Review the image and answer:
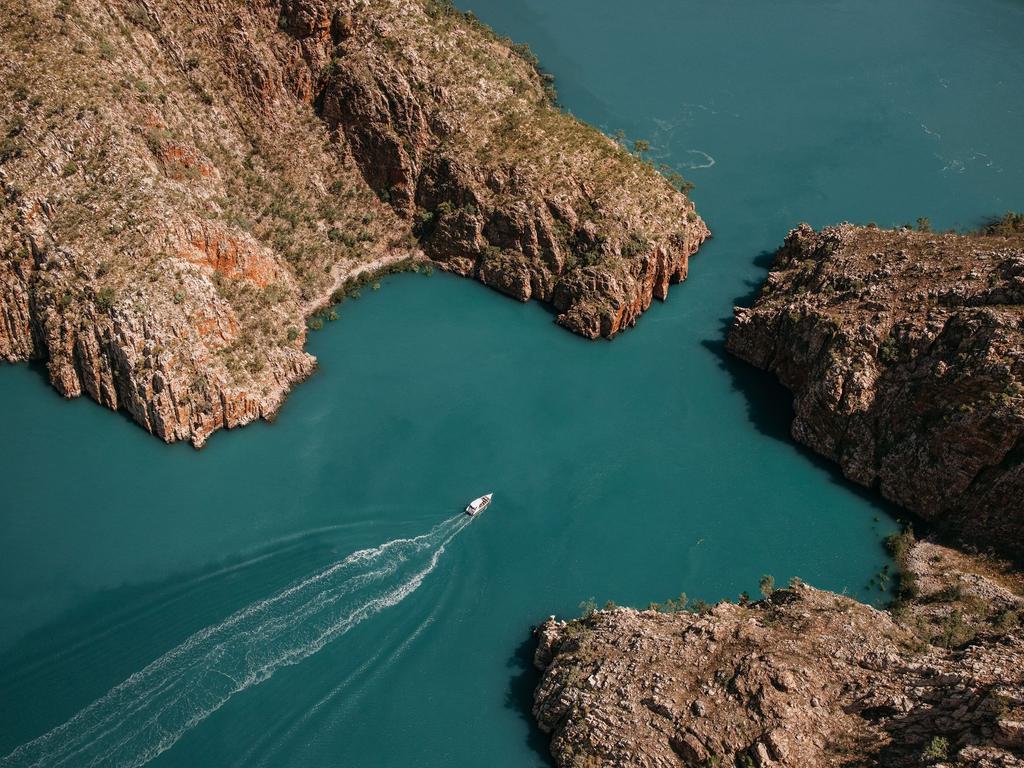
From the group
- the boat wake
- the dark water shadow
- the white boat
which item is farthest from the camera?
the white boat

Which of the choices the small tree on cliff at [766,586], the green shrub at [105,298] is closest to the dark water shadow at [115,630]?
the green shrub at [105,298]

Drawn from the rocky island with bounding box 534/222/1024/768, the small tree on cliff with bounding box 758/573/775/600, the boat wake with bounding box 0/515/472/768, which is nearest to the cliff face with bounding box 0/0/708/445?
the boat wake with bounding box 0/515/472/768

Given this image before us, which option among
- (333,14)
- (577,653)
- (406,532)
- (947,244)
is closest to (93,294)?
(406,532)

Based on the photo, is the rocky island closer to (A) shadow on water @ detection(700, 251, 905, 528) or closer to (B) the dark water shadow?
(A) shadow on water @ detection(700, 251, 905, 528)

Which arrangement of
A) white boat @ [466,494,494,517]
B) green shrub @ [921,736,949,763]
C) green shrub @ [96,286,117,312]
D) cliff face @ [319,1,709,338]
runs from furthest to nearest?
cliff face @ [319,1,709,338]
green shrub @ [96,286,117,312]
white boat @ [466,494,494,517]
green shrub @ [921,736,949,763]

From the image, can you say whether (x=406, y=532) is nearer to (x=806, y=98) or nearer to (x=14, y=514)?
(x=14, y=514)

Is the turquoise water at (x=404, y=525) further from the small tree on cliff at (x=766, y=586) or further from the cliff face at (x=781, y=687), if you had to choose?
the cliff face at (x=781, y=687)

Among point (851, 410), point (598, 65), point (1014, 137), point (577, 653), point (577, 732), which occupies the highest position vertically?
point (1014, 137)
